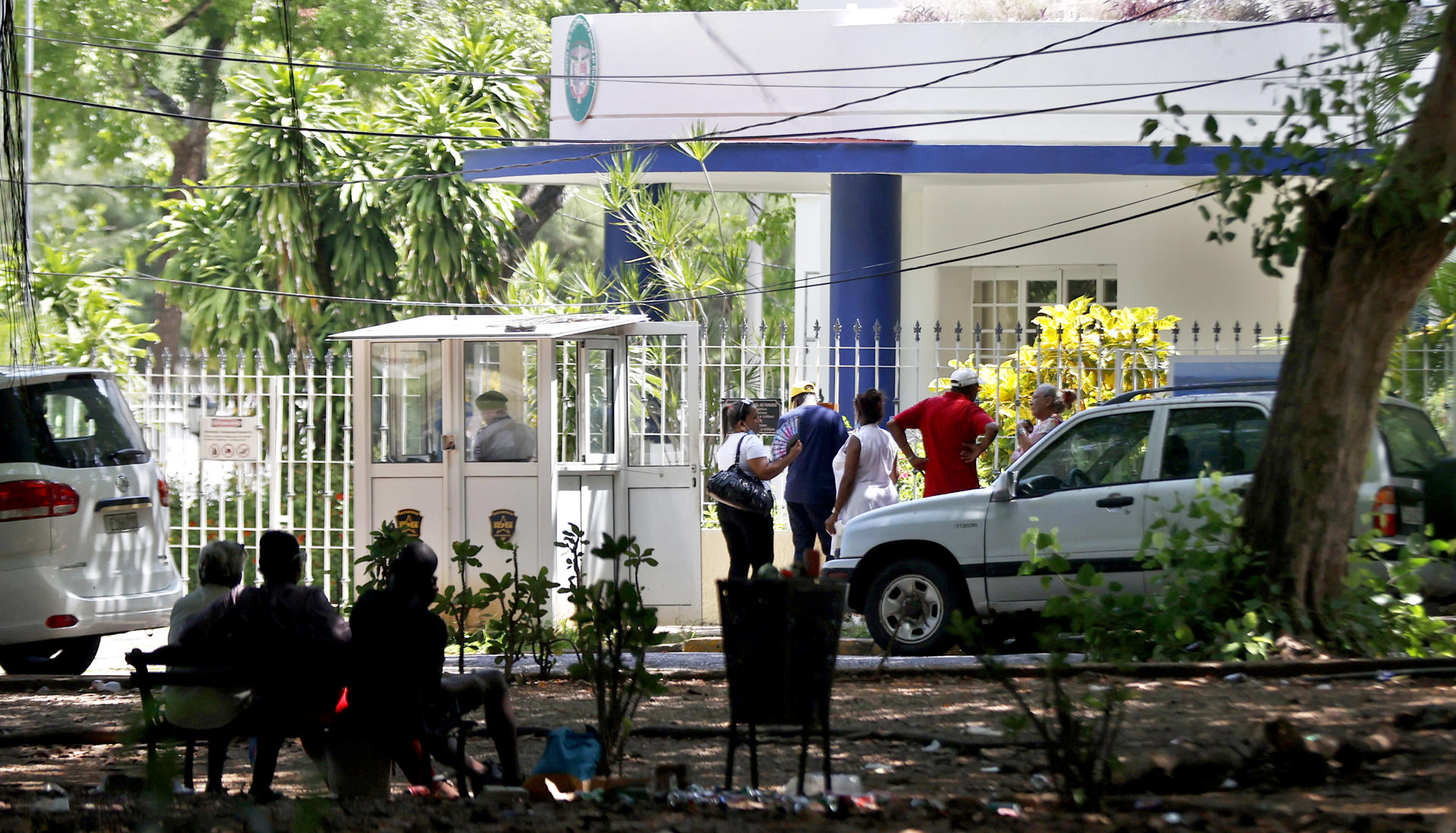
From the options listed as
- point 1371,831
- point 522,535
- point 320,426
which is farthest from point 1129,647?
point 320,426

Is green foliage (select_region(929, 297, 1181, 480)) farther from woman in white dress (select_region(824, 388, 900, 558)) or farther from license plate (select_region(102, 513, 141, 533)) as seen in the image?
license plate (select_region(102, 513, 141, 533))

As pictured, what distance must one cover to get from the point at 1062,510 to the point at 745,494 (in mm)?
2485

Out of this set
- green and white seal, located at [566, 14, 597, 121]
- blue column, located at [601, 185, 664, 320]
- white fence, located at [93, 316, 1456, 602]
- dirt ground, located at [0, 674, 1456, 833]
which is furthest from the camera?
blue column, located at [601, 185, 664, 320]

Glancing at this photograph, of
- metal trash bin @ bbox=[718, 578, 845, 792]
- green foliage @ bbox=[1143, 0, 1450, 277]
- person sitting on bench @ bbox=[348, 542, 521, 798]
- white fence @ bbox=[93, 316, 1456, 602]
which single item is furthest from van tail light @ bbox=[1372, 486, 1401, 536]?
person sitting on bench @ bbox=[348, 542, 521, 798]

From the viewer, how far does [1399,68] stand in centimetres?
750

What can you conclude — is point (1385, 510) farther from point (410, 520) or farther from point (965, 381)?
point (410, 520)

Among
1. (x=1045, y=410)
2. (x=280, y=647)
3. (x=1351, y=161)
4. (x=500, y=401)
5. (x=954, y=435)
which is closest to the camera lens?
(x=280, y=647)

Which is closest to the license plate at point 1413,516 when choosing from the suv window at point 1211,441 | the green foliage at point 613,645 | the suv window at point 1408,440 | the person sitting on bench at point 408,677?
the suv window at point 1408,440

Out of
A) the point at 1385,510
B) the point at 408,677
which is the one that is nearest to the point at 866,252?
the point at 1385,510

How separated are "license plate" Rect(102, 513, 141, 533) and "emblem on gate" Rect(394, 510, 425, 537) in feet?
6.50

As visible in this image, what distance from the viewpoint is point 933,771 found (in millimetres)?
5305

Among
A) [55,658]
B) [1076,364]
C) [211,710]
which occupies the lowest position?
[55,658]

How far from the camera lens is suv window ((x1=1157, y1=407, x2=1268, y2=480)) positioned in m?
8.41

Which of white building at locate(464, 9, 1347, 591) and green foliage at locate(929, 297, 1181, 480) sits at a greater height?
white building at locate(464, 9, 1347, 591)
